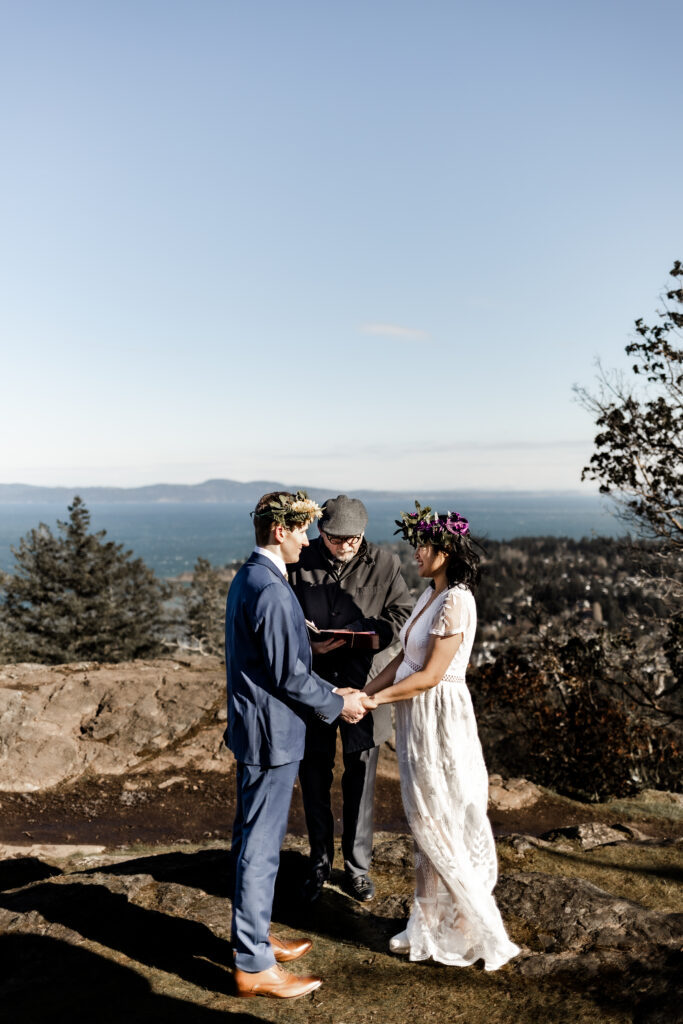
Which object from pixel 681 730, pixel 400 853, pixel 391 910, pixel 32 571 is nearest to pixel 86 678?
pixel 400 853

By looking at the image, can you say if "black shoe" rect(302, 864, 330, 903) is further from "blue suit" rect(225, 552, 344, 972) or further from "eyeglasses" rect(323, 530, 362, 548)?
"eyeglasses" rect(323, 530, 362, 548)

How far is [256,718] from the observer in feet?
11.7

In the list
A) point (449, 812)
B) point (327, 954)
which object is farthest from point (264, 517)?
point (327, 954)

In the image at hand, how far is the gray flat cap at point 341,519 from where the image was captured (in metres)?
4.60

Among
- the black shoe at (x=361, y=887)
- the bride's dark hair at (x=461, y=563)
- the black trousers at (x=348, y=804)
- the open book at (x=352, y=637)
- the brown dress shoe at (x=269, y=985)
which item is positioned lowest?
the black shoe at (x=361, y=887)

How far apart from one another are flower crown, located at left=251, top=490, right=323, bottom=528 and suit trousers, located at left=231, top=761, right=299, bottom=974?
1.18 metres

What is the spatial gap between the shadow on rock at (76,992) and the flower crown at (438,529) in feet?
7.72

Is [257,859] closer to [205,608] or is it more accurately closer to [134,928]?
[134,928]

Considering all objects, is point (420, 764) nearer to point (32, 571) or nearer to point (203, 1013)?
point (203, 1013)

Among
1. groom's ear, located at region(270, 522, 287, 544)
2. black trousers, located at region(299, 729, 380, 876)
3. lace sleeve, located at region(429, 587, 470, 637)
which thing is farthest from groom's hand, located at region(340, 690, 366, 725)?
groom's ear, located at region(270, 522, 287, 544)

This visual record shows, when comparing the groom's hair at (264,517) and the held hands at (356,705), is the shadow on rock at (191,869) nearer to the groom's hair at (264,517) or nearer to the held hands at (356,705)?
the held hands at (356,705)

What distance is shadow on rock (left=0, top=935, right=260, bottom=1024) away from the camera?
332 centimetres

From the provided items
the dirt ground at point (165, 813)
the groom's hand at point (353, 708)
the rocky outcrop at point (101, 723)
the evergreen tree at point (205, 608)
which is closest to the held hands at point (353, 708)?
the groom's hand at point (353, 708)

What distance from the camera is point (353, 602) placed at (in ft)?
16.2
